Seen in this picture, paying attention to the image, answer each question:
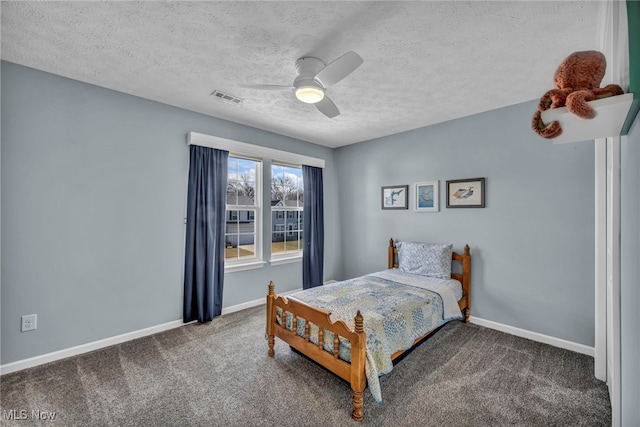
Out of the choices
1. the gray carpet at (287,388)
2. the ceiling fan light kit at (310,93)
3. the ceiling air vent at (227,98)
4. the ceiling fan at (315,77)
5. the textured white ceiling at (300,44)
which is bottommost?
the gray carpet at (287,388)

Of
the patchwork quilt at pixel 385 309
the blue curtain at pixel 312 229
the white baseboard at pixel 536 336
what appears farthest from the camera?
the blue curtain at pixel 312 229

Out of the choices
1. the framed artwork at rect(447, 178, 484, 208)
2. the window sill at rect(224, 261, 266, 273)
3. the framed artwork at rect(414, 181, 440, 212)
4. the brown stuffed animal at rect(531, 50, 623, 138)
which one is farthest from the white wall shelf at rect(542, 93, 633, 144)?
the window sill at rect(224, 261, 266, 273)

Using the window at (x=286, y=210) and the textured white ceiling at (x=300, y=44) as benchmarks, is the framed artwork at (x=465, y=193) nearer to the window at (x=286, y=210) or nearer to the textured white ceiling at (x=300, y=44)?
the textured white ceiling at (x=300, y=44)

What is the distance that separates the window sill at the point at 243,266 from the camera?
12.1ft

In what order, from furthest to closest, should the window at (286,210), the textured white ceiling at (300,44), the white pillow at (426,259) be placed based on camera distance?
the window at (286,210), the white pillow at (426,259), the textured white ceiling at (300,44)

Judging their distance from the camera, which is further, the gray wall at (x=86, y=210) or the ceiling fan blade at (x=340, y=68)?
the gray wall at (x=86, y=210)

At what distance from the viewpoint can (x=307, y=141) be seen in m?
4.68

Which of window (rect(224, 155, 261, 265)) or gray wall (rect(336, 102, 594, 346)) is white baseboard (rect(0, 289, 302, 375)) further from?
gray wall (rect(336, 102, 594, 346))

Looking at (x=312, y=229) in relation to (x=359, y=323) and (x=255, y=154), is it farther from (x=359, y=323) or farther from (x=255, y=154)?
(x=359, y=323)

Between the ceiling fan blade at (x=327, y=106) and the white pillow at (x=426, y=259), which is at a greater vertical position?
the ceiling fan blade at (x=327, y=106)

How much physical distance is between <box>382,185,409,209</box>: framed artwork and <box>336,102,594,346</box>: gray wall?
0.10 meters

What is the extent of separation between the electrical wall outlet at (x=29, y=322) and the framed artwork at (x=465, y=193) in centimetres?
456

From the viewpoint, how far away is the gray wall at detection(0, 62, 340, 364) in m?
2.33

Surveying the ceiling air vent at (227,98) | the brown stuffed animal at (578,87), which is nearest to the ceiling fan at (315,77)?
the ceiling air vent at (227,98)
